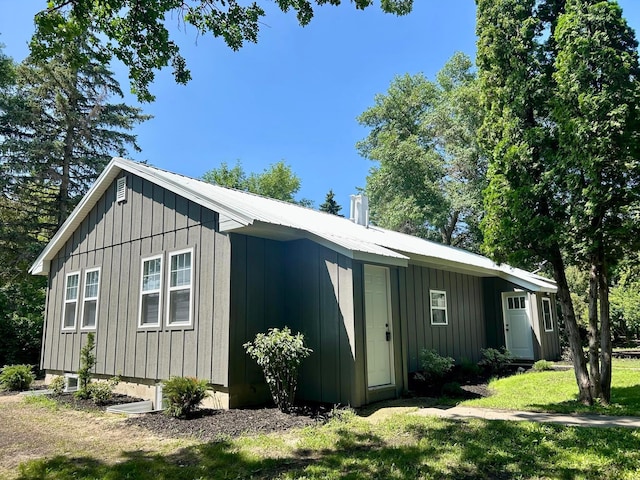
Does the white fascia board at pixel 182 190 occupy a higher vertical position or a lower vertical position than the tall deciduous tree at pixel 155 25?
lower

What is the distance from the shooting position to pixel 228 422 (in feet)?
20.5

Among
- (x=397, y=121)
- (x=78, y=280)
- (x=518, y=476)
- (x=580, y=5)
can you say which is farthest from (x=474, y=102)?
(x=518, y=476)

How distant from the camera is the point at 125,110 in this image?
22125 mm

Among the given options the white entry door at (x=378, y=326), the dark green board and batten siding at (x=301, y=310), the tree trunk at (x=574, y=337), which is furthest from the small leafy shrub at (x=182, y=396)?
the tree trunk at (x=574, y=337)

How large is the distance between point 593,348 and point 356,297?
148 inches

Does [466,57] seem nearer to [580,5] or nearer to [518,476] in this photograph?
[580,5]

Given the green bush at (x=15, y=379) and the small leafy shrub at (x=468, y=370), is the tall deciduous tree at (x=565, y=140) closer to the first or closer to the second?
the small leafy shrub at (x=468, y=370)

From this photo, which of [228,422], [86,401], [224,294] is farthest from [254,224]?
[86,401]

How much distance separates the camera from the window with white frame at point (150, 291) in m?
8.83

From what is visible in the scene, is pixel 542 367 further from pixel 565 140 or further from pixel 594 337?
pixel 565 140

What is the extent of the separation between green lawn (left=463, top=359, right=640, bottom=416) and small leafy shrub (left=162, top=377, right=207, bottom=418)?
14.5 ft

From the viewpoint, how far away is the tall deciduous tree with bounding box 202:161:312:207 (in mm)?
34875

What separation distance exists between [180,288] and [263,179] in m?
27.9

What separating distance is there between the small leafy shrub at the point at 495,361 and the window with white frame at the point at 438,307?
61.5 inches
